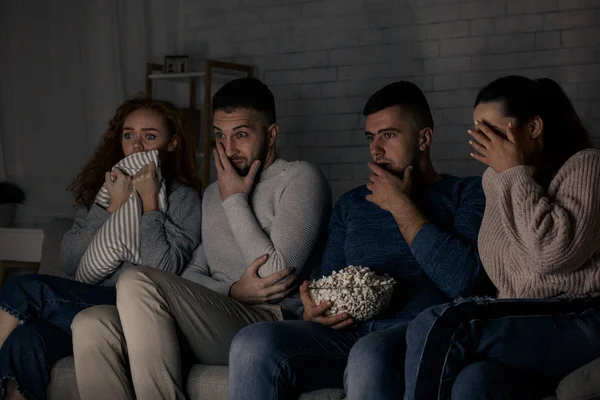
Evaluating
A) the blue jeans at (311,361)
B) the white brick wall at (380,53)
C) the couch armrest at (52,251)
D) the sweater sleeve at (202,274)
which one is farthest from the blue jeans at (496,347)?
the white brick wall at (380,53)

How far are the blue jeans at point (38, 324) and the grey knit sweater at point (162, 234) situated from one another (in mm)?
220

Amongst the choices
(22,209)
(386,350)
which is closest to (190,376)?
(386,350)

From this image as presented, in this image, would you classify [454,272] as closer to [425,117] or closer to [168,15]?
[425,117]

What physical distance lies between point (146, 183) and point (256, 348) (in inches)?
42.4

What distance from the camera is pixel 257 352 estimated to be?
2.30 metres

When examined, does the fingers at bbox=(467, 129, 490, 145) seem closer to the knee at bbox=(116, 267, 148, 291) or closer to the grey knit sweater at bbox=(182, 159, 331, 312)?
the grey knit sweater at bbox=(182, 159, 331, 312)

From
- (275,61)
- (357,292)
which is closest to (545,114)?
(357,292)

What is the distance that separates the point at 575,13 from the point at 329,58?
1369 millimetres

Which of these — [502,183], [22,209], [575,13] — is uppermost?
[575,13]

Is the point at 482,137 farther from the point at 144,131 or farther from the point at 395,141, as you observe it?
the point at 144,131

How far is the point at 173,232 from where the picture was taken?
313 cm

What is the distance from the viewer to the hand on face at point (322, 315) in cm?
244

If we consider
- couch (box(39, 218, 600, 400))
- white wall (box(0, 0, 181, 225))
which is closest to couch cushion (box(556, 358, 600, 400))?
couch (box(39, 218, 600, 400))

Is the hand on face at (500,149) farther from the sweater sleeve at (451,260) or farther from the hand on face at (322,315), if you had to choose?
the hand on face at (322,315)
